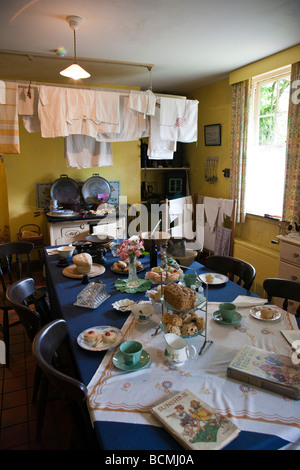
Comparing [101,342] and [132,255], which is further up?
[132,255]

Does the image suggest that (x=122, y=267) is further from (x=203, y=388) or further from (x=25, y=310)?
(x=203, y=388)

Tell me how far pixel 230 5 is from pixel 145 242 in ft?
5.89

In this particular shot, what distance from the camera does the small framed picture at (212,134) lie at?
14.3 ft

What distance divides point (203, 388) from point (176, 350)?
0.58 feet

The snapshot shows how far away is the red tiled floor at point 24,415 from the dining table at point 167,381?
503 millimetres

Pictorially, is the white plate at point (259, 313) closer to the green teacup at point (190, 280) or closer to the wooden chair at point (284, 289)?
the wooden chair at point (284, 289)

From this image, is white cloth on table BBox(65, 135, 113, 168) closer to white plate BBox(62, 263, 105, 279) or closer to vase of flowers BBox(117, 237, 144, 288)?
white plate BBox(62, 263, 105, 279)

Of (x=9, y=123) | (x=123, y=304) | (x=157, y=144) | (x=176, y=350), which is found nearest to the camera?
(x=176, y=350)

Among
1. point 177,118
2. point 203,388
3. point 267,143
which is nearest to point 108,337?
point 203,388

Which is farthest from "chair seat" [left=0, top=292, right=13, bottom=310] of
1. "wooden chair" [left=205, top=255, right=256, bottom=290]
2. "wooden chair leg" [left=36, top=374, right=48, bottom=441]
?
"wooden chair" [left=205, top=255, right=256, bottom=290]

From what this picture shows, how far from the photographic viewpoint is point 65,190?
174 inches

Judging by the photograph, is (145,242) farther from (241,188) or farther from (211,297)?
(241,188)

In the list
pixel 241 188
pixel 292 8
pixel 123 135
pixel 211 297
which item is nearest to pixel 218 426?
pixel 211 297
